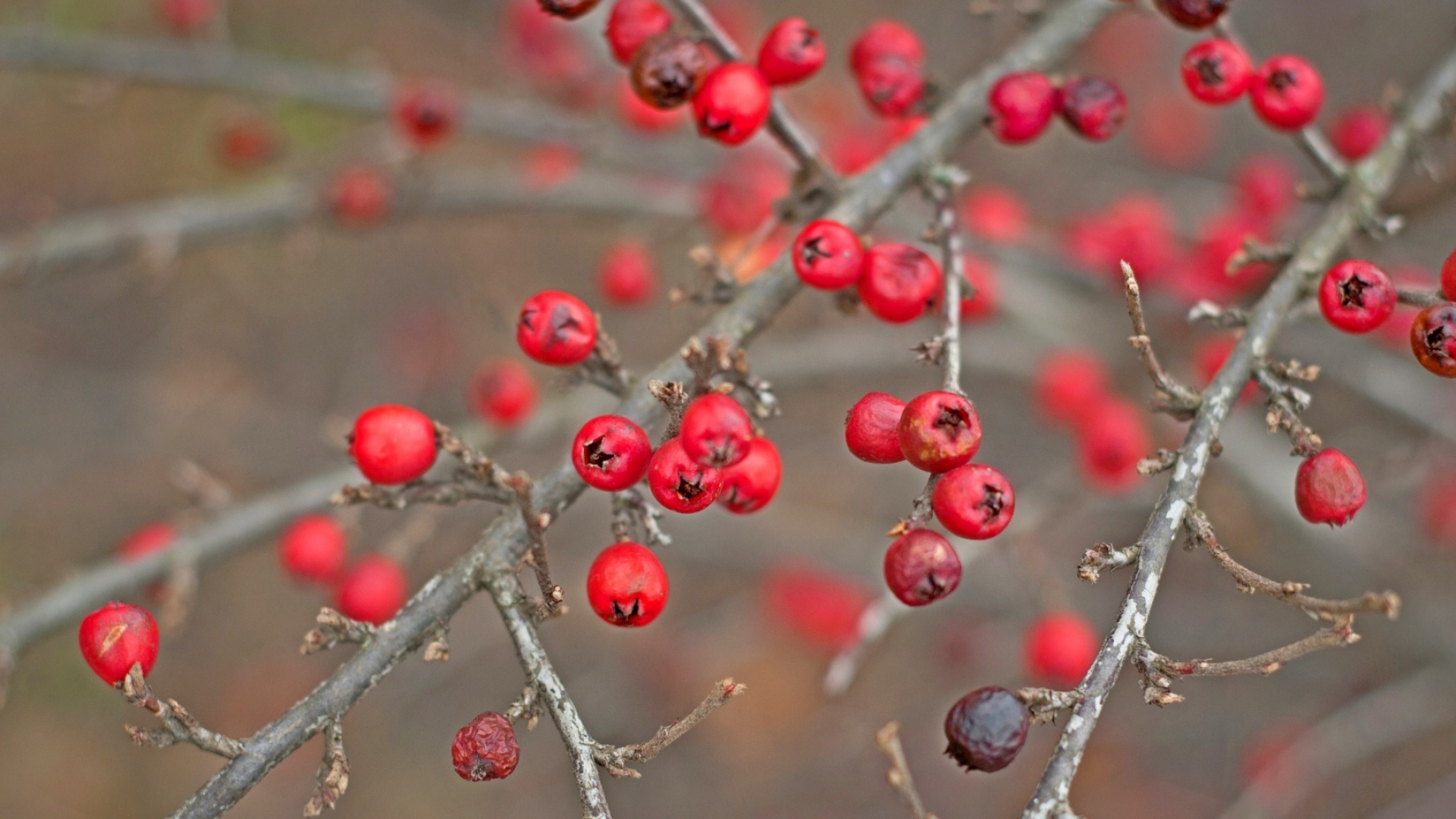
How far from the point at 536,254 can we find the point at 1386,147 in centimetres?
717

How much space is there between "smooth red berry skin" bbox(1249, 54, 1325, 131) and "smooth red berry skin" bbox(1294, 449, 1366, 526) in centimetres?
116

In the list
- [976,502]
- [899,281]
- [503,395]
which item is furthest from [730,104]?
[503,395]

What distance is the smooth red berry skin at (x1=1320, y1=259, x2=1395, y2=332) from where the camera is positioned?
2.37m

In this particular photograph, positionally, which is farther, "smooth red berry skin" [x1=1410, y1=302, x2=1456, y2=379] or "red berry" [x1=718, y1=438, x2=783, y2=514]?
"red berry" [x1=718, y1=438, x2=783, y2=514]

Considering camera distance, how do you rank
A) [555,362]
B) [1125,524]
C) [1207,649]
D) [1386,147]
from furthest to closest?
[1125,524] < [1207,649] < [1386,147] < [555,362]

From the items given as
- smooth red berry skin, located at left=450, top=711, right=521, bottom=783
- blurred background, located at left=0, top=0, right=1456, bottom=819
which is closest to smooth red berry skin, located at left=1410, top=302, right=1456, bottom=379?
smooth red berry skin, located at left=450, top=711, right=521, bottom=783

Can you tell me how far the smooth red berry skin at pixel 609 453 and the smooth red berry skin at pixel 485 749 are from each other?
1.96 feet

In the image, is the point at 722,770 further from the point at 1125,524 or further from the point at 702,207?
the point at 702,207

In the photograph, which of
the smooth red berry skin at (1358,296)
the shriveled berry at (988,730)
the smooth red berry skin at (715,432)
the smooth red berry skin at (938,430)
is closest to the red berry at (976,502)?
the smooth red berry skin at (938,430)

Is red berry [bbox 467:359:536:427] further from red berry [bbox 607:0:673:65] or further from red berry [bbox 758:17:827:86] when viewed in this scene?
red berry [bbox 758:17:827:86]

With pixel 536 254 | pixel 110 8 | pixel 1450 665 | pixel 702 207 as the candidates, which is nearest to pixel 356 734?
pixel 536 254

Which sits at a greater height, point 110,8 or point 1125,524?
point 110,8

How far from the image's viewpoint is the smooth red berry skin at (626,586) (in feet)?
7.62

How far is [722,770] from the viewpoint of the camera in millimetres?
7801
